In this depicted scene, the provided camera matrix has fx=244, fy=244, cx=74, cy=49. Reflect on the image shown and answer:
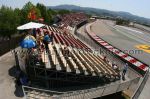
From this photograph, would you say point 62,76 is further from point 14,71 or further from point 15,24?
point 15,24

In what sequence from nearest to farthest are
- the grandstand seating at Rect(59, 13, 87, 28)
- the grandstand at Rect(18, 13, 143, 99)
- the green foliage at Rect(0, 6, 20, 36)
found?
the grandstand at Rect(18, 13, 143, 99), the green foliage at Rect(0, 6, 20, 36), the grandstand seating at Rect(59, 13, 87, 28)

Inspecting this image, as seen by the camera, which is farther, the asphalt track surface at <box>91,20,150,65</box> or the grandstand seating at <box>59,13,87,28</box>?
the grandstand seating at <box>59,13,87,28</box>

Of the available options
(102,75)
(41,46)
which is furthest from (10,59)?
(102,75)

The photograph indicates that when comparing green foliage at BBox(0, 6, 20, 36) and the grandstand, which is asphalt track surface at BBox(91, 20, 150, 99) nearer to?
the grandstand

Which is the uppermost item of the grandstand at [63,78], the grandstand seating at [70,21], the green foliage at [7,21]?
the grandstand at [63,78]

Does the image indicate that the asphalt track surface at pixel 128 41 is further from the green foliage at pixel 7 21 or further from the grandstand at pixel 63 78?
the green foliage at pixel 7 21

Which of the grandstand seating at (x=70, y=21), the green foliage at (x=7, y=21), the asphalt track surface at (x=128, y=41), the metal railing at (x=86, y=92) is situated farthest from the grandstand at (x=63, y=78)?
the green foliage at (x=7, y=21)

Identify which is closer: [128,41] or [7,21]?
[128,41]

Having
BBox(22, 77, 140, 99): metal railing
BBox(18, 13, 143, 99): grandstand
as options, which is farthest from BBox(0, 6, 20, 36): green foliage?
BBox(22, 77, 140, 99): metal railing

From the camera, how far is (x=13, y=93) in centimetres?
1898

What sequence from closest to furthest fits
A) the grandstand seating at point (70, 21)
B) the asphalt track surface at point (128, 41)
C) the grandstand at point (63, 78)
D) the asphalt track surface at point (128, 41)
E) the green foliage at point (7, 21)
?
1. the grandstand at point (63, 78)
2. the asphalt track surface at point (128, 41)
3. the asphalt track surface at point (128, 41)
4. the green foliage at point (7, 21)
5. the grandstand seating at point (70, 21)

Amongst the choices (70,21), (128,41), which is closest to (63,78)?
(128,41)

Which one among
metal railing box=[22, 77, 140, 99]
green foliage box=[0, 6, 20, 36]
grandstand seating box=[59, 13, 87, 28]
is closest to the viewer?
metal railing box=[22, 77, 140, 99]

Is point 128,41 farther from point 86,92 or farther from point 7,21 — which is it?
point 86,92
